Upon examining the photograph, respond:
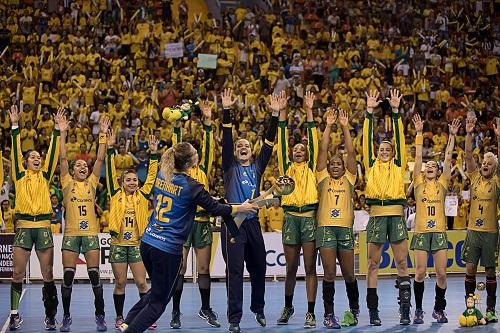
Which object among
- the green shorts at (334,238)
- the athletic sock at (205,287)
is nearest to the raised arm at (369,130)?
the green shorts at (334,238)

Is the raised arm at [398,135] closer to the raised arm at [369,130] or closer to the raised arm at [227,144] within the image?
the raised arm at [369,130]

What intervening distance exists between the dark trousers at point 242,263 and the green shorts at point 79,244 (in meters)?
2.01

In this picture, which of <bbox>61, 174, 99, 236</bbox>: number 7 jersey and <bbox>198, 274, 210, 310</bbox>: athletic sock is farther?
<bbox>198, 274, 210, 310</bbox>: athletic sock

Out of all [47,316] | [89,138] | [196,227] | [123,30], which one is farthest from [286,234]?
[123,30]

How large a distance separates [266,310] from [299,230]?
2309mm

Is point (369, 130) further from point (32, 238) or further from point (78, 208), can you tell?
point (32, 238)

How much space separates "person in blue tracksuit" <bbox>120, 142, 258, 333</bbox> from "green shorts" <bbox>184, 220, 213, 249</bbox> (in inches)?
140

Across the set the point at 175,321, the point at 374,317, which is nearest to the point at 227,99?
the point at 175,321

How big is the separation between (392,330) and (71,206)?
4828 millimetres

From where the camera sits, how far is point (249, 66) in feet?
100

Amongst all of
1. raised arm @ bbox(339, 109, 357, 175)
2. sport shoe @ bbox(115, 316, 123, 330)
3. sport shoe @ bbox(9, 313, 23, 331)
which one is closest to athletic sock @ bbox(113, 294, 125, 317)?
sport shoe @ bbox(115, 316, 123, 330)

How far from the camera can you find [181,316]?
15.8 m

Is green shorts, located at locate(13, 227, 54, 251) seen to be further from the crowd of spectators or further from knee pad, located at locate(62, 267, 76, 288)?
the crowd of spectators

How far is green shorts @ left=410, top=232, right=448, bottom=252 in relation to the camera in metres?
14.8
